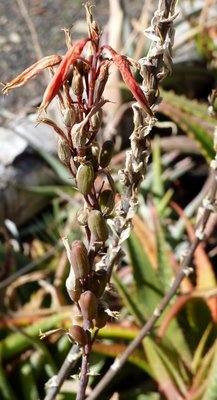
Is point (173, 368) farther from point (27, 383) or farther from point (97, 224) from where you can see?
point (97, 224)

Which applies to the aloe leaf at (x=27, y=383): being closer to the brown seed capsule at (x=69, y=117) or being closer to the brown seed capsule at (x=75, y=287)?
the brown seed capsule at (x=75, y=287)

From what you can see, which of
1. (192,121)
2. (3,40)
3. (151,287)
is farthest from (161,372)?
(3,40)

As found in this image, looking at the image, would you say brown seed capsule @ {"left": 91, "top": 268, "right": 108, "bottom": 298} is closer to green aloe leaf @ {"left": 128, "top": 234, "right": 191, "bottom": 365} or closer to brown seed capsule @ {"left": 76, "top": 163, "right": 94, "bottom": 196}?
brown seed capsule @ {"left": 76, "top": 163, "right": 94, "bottom": 196}

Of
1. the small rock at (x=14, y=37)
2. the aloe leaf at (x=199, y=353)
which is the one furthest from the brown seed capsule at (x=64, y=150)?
the small rock at (x=14, y=37)

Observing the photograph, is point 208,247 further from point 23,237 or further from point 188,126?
point 23,237

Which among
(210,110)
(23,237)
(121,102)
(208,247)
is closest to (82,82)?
(210,110)

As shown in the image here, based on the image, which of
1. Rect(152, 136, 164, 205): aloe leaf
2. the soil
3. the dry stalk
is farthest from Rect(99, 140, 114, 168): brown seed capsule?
the soil

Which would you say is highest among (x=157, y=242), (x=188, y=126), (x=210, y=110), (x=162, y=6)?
(x=162, y=6)
